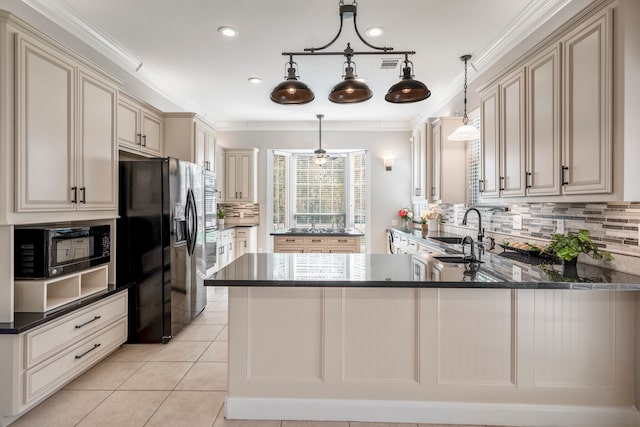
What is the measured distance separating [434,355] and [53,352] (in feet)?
7.67

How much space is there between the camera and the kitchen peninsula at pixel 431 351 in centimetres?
197

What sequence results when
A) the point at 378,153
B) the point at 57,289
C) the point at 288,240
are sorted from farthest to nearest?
1. the point at 378,153
2. the point at 288,240
3. the point at 57,289

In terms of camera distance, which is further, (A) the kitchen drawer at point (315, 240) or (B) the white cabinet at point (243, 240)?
(B) the white cabinet at point (243, 240)

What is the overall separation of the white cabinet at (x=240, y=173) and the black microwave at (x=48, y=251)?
12.2 feet

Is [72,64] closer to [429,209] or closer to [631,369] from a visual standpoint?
[631,369]

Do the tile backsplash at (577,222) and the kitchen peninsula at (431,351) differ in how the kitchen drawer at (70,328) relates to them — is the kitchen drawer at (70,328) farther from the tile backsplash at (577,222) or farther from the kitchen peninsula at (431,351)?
the tile backsplash at (577,222)

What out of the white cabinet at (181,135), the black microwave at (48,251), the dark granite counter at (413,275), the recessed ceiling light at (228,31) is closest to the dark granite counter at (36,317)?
the black microwave at (48,251)

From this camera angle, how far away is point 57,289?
2594 mm

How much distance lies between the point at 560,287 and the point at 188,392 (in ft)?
7.69

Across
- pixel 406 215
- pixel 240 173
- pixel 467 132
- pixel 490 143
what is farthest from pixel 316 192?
pixel 490 143

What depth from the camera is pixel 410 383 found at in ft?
6.68

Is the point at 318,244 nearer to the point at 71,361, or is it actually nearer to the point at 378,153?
the point at 378,153

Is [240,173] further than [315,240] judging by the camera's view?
Yes

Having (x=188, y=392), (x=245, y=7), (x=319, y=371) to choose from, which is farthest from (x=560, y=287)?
(x=245, y=7)
